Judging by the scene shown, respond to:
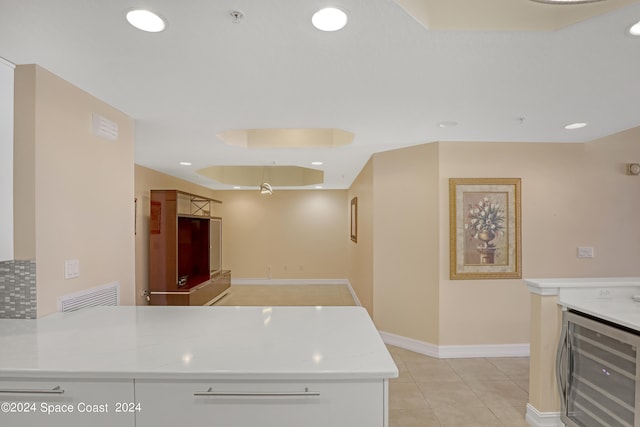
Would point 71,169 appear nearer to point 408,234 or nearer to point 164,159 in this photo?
point 164,159

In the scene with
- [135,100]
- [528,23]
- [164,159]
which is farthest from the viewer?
[164,159]

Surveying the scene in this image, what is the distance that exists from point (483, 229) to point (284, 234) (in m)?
4.75

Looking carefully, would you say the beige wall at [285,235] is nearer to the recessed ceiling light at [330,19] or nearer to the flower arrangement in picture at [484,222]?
the flower arrangement in picture at [484,222]

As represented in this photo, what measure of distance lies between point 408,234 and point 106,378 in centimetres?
300

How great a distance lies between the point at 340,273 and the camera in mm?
7180

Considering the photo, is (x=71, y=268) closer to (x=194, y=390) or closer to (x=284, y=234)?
(x=194, y=390)

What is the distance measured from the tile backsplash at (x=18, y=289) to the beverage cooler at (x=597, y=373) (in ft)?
10.4

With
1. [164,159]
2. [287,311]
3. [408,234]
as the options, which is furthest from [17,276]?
[408,234]

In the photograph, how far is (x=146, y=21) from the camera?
1.26 meters

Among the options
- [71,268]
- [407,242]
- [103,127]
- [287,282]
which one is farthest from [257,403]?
[287,282]

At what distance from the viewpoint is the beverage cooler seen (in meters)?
1.63

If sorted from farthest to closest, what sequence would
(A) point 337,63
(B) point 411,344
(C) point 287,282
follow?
(C) point 287,282
(B) point 411,344
(A) point 337,63

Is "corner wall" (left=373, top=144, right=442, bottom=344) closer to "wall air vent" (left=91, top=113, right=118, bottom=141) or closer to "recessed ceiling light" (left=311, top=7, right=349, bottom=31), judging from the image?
"recessed ceiling light" (left=311, top=7, right=349, bottom=31)

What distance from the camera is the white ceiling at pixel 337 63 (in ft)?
4.14
